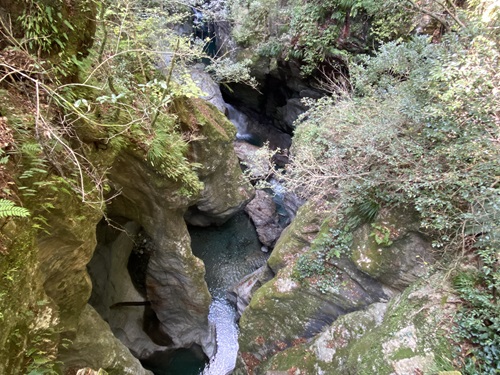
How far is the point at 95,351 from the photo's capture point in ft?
16.5

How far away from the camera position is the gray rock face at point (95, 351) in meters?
4.75

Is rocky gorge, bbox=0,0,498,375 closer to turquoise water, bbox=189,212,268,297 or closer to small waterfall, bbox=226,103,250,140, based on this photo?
turquoise water, bbox=189,212,268,297

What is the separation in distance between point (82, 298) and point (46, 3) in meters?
3.98

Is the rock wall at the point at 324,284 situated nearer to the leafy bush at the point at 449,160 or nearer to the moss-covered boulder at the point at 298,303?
the moss-covered boulder at the point at 298,303

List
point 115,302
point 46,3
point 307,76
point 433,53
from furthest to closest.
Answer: point 307,76 < point 115,302 < point 433,53 < point 46,3

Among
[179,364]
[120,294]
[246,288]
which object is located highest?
[246,288]

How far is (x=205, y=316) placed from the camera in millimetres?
8648

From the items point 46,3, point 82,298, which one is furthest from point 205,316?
point 46,3

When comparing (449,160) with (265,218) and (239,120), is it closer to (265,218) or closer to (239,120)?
(265,218)

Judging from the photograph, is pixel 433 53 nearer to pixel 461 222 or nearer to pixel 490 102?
pixel 490 102

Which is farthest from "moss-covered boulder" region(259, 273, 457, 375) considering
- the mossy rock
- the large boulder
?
the large boulder

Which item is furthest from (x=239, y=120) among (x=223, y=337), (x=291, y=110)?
(x=223, y=337)

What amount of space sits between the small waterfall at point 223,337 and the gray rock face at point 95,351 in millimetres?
4263

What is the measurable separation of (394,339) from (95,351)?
515 cm
